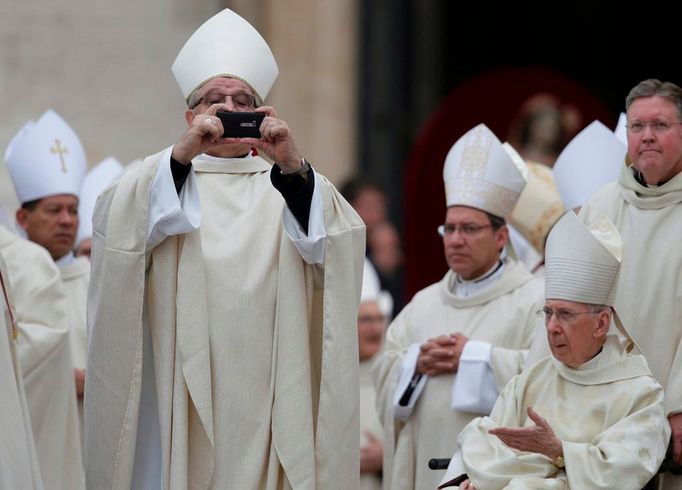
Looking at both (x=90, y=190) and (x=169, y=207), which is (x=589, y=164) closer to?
(x=169, y=207)

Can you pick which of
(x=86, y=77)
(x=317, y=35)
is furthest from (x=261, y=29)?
(x=86, y=77)

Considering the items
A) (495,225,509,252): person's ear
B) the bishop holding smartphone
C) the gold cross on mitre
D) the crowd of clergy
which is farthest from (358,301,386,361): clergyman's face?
the bishop holding smartphone

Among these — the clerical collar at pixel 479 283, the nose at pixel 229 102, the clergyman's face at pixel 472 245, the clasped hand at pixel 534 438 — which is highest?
the nose at pixel 229 102

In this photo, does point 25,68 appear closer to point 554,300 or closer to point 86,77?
point 86,77

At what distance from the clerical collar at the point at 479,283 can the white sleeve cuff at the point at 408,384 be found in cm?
33

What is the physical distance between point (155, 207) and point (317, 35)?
7.77m

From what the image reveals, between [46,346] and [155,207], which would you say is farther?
[46,346]

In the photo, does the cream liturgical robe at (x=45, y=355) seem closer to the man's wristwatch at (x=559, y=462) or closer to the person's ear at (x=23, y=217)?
the person's ear at (x=23, y=217)

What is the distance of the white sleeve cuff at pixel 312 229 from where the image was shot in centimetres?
723

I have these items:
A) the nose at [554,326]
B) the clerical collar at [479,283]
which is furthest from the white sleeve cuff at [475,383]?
the nose at [554,326]

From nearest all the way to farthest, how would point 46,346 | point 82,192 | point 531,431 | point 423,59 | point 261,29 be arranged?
point 531,431 < point 46,346 < point 82,192 < point 261,29 < point 423,59

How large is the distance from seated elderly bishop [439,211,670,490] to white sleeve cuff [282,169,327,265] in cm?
88

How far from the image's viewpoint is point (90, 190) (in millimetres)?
11031

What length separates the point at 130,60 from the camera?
1364 cm
